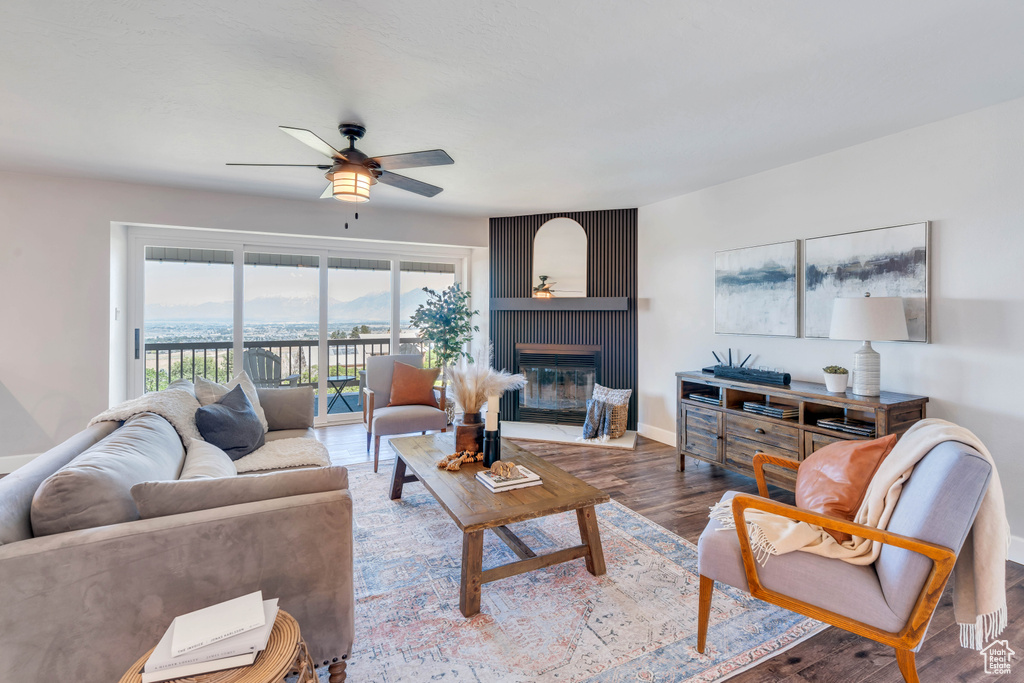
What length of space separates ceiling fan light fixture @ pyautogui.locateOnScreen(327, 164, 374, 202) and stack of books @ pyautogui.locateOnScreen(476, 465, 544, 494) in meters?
1.73

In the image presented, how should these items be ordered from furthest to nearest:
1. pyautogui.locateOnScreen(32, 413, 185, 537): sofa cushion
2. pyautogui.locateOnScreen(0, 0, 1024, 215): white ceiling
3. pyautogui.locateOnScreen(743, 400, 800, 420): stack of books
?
pyautogui.locateOnScreen(743, 400, 800, 420): stack of books, pyautogui.locateOnScreen(0, 0, 1024, 215): white ceiling, pyautogui.locateOnScreen(32, 413, 185, 537): sofa cushion

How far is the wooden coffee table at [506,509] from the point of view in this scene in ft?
6.68

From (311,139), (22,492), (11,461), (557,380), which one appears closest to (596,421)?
(557,380)

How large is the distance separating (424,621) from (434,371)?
2690mm

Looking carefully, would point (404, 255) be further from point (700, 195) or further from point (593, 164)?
point (700, 195)

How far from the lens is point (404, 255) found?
5.78 m

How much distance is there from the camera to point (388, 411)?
412cm

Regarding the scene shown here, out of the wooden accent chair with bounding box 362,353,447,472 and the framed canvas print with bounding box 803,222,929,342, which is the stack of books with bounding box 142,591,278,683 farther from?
the framed canvas print with bounding box 803,222,929,342

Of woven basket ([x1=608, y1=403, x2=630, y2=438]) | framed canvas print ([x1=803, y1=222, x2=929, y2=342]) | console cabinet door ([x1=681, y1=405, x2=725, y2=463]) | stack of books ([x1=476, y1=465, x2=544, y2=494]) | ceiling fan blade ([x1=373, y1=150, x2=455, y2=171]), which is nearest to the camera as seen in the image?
stack of books ([x1=476, y1=465, x2=544, y2=494])

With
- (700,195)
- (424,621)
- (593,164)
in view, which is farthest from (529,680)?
(700,195)

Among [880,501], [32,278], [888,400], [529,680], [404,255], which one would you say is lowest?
[529,680]

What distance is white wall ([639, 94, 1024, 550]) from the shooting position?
2.58m

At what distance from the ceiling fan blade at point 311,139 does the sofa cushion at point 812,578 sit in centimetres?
250

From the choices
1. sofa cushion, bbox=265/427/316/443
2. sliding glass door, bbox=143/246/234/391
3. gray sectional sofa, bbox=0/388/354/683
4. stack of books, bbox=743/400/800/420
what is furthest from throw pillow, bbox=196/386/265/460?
stack of books, bbox=743/400/800/420
